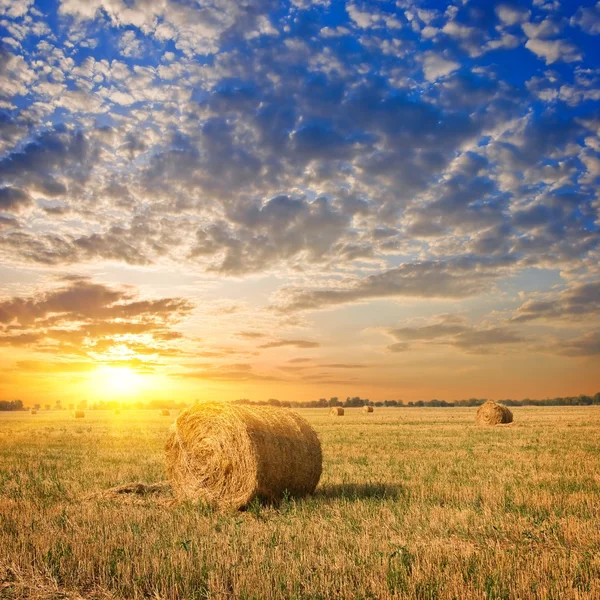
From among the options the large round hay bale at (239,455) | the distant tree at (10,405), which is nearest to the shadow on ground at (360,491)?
the large round hay bale at (239,455)

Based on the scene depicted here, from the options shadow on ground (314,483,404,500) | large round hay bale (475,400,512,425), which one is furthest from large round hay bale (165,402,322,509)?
large round hay bale (475,400,512,425)

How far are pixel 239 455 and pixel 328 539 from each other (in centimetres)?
377

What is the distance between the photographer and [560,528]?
824cm

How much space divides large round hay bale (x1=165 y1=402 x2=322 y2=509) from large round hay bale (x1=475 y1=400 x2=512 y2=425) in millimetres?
28560

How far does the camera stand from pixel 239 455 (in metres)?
11.1

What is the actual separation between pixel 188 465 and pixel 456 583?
24.0ft

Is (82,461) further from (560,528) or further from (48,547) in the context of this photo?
(560,528)

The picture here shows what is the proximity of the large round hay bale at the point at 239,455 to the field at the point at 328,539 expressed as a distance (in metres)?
0.54

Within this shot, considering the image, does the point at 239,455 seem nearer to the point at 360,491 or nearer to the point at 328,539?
the point at 360,491

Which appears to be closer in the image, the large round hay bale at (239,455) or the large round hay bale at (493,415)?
the large round hay bale at (239,455)

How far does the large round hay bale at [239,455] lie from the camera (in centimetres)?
1091

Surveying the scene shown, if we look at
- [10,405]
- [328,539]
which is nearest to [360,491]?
[328,539]

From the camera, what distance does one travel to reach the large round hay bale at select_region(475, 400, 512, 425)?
37.8 m

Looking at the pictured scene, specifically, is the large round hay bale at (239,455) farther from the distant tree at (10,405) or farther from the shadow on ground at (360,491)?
the distant tree at (10,405)
